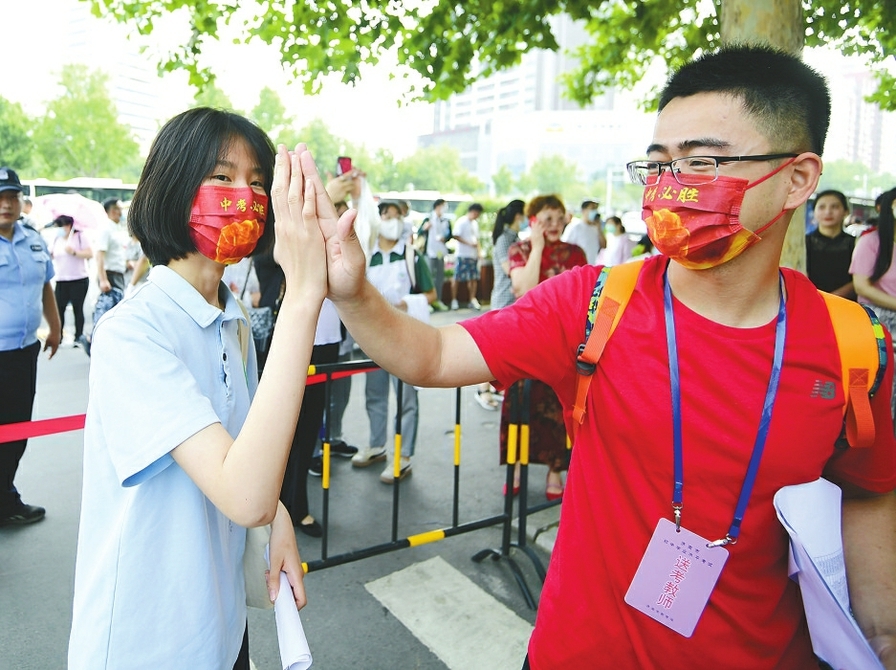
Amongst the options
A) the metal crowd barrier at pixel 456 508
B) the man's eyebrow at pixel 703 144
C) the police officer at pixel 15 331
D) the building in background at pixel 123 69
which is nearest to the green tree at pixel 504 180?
the building in background at pixel 123 69

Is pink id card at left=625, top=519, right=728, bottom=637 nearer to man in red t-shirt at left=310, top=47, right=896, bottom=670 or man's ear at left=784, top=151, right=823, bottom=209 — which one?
man in red t-shirt at left=310, top=47, right=896, bottom=670

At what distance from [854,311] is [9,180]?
4.76m

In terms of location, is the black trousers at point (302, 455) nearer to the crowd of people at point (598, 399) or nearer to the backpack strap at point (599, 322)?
the crowd of people at point (598, 399)

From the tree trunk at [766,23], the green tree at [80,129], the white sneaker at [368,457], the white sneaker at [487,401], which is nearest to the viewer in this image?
the tree trunk at [766,23]

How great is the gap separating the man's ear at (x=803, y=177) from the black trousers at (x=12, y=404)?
4364mm

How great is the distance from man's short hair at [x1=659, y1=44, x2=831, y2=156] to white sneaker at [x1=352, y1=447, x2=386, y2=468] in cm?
430

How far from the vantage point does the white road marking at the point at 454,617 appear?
313 centimetres

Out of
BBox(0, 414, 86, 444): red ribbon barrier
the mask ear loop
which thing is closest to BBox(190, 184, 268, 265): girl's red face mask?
the mask ear loop

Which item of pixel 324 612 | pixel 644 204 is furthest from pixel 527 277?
pixel 644 204

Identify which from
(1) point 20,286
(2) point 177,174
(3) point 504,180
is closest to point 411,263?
(1) point 20,286

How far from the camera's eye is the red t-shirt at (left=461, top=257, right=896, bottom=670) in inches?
55.7

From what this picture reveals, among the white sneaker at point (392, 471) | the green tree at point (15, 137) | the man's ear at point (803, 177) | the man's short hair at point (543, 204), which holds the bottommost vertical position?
the white sneaker at point (392, 471)

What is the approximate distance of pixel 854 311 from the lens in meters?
1.50

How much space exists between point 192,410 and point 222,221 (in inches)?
20.3
